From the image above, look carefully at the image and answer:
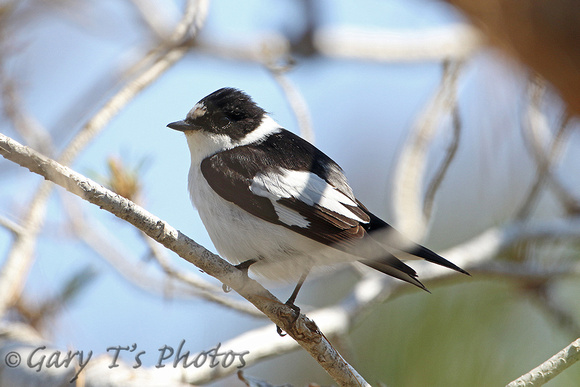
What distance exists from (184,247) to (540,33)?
1237mm

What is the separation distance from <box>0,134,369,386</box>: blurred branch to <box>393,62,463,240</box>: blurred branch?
1.68 meters

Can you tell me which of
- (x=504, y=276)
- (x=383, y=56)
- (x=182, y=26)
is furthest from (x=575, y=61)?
(x=383, y=56)

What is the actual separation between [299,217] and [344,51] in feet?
8.96

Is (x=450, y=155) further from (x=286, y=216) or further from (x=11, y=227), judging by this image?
(x=11, y=227)

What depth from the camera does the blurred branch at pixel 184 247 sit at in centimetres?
172

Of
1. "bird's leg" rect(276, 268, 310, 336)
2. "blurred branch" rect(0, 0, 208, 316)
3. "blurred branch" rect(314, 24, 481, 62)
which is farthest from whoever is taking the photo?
"blurred branch" rect(314, 24, 481, 62)

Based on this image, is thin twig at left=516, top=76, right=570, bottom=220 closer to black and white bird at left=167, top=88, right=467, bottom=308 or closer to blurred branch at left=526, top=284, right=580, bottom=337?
blurred branch at left=526, top=284, right=580, bottom=337

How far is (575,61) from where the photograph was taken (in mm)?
1256

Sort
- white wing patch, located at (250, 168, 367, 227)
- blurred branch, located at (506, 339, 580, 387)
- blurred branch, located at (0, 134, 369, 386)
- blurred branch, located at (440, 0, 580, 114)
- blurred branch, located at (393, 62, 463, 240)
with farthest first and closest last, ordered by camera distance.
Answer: blurred branch, located at (393, 62, 463, 240)
white wing patch, located at (250, 168, 367, 227)
blurred branch, located at (506, 339, 580, 387)
blurred branch, located at (0, 134, 369, 386)
blurred branch, located at (440, 0, 580, 114)

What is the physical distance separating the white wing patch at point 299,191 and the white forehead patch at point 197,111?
60 cm

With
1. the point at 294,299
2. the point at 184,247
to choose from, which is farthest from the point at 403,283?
the point at 184,247

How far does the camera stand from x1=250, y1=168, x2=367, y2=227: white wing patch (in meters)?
2.50

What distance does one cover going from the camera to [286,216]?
2.46 metres

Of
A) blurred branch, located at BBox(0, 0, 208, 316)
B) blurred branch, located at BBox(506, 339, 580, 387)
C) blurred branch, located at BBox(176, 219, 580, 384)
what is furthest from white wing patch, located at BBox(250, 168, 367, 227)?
blurred branch, located at BBox(506, 339, 580, 387)
